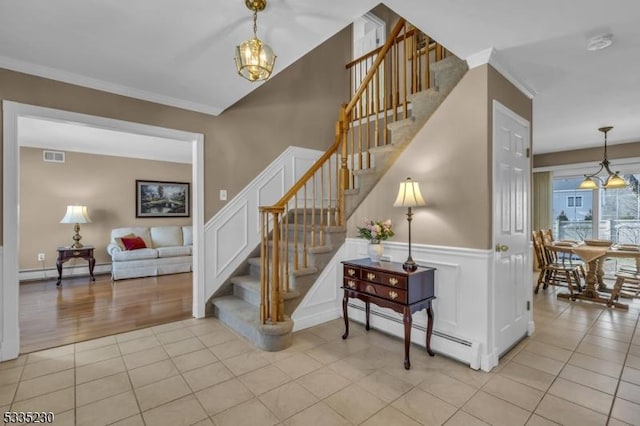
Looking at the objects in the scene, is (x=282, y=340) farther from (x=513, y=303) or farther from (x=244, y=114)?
(x=244, y=114)

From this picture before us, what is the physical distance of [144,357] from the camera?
105 inches

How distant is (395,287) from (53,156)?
265 inches

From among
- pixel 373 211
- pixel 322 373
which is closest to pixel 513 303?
pixel 373 211

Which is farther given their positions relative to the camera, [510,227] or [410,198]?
[510,227]

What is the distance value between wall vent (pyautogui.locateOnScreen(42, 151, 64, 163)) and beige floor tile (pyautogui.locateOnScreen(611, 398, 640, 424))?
26.8 feet

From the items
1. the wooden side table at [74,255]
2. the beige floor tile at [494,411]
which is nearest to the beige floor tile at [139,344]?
the beige floor tile at [494,411]

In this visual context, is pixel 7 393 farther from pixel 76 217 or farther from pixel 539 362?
pixel 76 217

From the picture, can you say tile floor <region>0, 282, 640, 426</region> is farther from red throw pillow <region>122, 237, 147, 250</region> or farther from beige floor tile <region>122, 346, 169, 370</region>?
red throw pillow <region>122, 237, 147, 250</region>

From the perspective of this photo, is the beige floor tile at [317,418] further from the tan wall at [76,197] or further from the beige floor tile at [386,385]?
the tan wall at [76,197]

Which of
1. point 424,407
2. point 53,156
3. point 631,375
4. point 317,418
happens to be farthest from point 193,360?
point 53,156

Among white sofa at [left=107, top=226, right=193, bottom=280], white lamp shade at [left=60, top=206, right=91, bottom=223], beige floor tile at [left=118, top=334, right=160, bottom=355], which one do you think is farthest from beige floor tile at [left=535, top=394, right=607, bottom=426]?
white lamp shade at [left=60, top=206, right=91, bottom=223]

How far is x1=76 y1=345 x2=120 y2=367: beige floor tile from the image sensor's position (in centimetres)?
258

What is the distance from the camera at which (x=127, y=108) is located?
10.4 feet

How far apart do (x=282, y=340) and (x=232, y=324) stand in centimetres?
76
